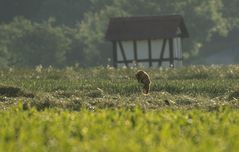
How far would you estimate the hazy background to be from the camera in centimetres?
6700

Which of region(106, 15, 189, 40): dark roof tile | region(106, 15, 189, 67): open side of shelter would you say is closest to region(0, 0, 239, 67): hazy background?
region(106, 15, 189, 40): dark roof tile

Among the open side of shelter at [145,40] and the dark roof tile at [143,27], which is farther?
the dark roof tile at [143,27]

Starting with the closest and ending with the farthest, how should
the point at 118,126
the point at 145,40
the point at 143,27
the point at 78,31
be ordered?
1. the point at 118,126
2. the point at 145,40
3. the point at 143,27
4. the point at 78,31

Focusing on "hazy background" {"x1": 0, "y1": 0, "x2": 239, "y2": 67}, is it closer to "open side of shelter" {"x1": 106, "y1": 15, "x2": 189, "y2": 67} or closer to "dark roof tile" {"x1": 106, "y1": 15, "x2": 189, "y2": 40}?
"dark roof tile" {"x1": 106, "y1": 15, "x2": 189, "y2": 40}

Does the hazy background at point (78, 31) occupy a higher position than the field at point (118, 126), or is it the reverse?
the hazy background at point (78, 31)

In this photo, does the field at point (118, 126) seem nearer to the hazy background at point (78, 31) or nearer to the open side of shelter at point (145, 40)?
the open side of shelter at point (145, 40)

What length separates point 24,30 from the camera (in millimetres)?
68625

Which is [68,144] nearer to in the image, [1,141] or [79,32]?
[1,141]

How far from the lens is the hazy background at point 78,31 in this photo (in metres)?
67.0

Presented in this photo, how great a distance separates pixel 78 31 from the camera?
78562 mm

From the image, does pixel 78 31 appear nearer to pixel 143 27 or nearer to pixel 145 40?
pixel 143 27

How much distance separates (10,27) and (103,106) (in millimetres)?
50561

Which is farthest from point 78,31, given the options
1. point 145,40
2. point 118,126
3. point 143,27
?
point 118,126

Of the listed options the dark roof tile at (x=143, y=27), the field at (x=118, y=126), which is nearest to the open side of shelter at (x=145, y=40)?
the dark roof tile at (x=143, y=27)
